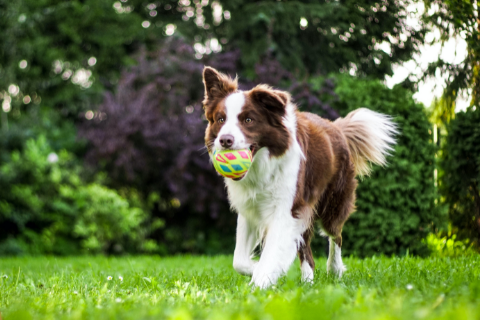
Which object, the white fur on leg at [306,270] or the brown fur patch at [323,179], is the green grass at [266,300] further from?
the brown fur patch at [323,179]

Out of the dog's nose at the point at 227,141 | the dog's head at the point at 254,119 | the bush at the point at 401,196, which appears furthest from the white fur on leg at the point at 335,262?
the bush at the point at 401,196

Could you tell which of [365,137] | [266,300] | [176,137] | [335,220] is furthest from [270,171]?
[176,137]

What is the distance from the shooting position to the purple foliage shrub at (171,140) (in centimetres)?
1008

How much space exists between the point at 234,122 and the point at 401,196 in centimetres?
440

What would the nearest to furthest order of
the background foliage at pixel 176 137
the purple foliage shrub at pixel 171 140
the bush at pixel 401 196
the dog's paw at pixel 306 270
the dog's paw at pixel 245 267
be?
the dog's paw at pixel 245 267 → the dog's paw at pixel 306 270 → the bush at pixel 401 196 → the background foliage at pixel 176 137 → the purple foliage shrub at pixel 171 140

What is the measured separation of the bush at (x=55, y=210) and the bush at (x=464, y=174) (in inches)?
245

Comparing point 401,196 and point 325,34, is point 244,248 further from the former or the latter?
point 325,34

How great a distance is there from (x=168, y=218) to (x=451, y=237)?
21.6 ft

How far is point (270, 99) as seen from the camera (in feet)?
13.4

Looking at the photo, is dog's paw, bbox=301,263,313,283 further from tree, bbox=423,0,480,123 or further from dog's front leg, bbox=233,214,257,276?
tree, bbox=423,0,480,123

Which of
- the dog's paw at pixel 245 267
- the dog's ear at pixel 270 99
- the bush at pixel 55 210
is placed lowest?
the bush at pixel 55 210

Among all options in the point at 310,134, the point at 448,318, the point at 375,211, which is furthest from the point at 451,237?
the point at 448,318

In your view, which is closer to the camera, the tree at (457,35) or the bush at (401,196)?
the tree at (457,35)

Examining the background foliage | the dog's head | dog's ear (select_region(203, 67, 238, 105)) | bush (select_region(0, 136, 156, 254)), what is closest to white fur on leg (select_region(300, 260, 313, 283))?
the dog's head
